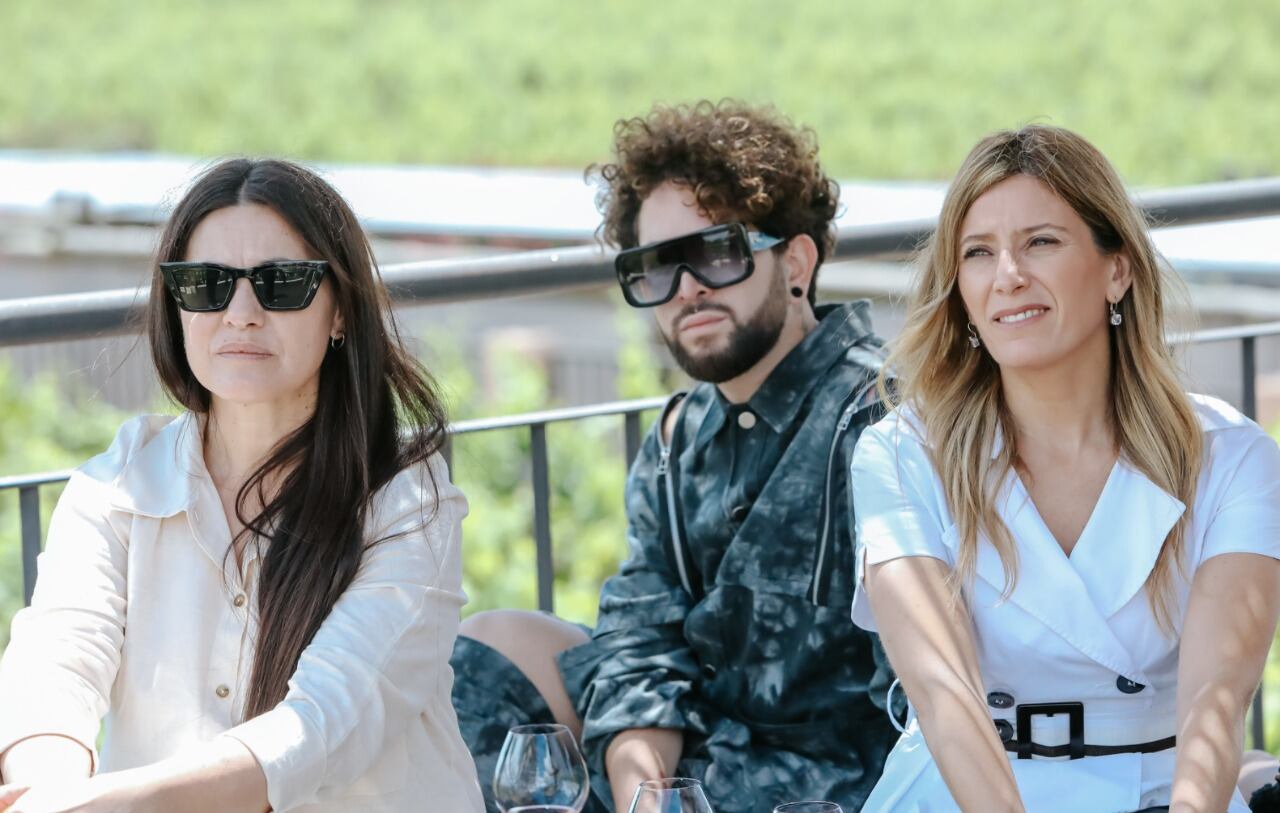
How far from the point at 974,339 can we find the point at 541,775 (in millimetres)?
886

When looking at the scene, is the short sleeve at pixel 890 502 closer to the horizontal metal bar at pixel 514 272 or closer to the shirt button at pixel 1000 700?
the shirt button at pixel 1000 700

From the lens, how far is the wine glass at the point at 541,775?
7.57 feet

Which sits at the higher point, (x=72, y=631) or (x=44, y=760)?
(x=72, y=631)

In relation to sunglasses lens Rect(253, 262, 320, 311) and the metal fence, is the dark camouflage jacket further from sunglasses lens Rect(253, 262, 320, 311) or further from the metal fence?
sunglasses lens Rect(253, 262, 320, 311)

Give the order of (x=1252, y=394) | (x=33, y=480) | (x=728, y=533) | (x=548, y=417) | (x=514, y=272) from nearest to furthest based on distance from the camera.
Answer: (x=33, y=480)
(x=728, y=533)
(x=514, y=272)
(x=548, y=417)
(x=1252, y=394)

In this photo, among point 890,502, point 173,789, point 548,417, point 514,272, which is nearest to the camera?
point 173,789

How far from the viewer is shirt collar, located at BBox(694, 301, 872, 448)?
2.88 m

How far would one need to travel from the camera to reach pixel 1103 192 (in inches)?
96.9

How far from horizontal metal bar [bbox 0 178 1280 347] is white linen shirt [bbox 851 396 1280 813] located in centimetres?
91

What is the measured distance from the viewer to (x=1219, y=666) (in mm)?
2285

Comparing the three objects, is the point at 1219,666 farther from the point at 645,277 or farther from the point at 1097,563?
the point at 645,277

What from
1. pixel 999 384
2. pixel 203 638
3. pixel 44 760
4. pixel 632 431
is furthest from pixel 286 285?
pixel 632 431

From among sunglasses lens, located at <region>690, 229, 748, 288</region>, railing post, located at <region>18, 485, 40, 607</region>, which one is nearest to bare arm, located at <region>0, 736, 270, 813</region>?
railing post, located at <region>18, 485, 40, 607</region>

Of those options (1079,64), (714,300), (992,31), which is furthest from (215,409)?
(992,31)
